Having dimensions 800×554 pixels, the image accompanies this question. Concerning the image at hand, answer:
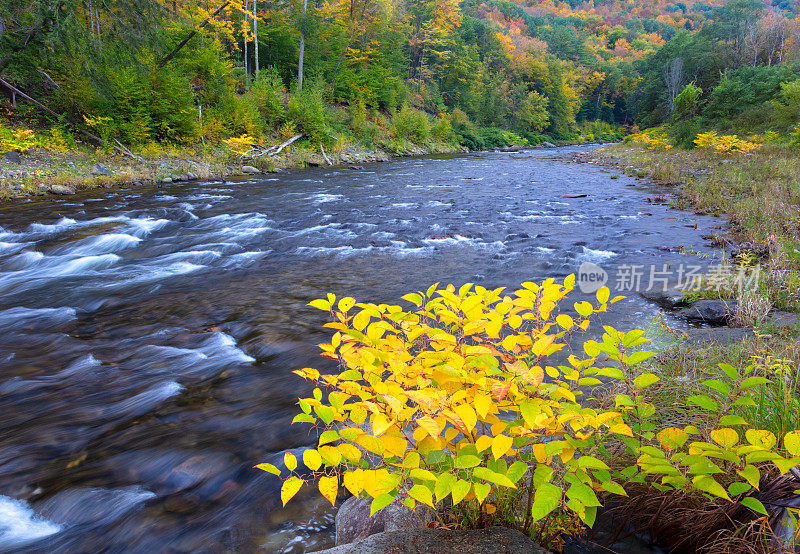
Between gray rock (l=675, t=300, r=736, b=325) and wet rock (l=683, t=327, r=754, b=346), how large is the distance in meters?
0.33

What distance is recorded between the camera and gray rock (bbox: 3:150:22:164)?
10.5 m

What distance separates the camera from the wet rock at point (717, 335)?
3.24m

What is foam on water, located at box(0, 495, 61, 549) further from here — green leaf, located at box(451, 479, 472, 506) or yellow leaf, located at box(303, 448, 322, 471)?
green leaf, located at box(451, 479, 472, 506)

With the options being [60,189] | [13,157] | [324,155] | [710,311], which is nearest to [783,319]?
[710,311]

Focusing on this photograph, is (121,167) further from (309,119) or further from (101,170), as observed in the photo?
(309,119)

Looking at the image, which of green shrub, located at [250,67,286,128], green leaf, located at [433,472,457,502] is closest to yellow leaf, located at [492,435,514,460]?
green leaf, located at [433,472,457,502]

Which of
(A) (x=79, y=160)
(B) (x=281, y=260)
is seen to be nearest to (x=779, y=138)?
(B) (x=281, y=260)

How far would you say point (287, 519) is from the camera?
2119 millimetres

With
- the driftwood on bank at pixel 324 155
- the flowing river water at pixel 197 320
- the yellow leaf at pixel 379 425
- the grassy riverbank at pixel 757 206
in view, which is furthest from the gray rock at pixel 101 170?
the grassy riverbank at pixel 757 206

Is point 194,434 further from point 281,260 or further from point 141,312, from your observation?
point 281,260

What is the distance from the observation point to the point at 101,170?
39.9 ft

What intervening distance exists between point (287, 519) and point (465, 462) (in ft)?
4.89

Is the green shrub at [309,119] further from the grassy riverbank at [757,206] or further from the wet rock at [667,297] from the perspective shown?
the wet rock at [667,297]

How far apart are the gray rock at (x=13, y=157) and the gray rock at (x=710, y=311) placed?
14.7m
